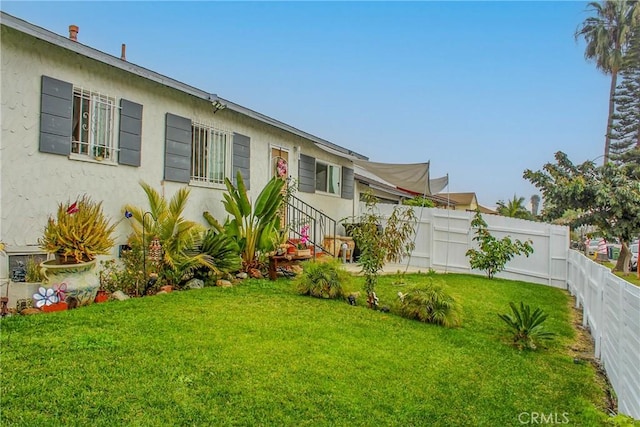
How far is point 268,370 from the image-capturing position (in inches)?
152

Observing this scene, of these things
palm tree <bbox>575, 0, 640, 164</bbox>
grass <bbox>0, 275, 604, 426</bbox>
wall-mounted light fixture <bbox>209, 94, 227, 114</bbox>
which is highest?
palm tree <bbox>575, 0, 640, 164</bbox>

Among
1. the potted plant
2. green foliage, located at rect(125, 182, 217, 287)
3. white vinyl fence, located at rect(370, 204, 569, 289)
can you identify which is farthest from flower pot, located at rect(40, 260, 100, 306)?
white vinyl fence, located at rect(370, 204, 569, 289)

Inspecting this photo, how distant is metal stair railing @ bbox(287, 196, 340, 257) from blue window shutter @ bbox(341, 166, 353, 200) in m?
1.94

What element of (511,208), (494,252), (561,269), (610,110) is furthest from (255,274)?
(610,110)

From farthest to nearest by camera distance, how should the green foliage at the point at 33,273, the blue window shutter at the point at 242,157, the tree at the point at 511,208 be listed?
the tree at the point at 511,208 → the blue window shutter at the point at 242,157 → the green foliage at the point at 33,273

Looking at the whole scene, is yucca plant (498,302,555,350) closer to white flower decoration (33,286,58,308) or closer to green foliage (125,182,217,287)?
green foliage (125,182,217,287)

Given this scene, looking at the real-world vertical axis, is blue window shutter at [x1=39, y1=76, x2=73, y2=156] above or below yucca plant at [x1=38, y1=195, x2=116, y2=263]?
above

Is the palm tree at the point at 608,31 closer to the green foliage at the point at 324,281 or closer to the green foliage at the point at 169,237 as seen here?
the green foliage at the point at 324,281

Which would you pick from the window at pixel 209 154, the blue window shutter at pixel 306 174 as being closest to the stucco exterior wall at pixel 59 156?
the window at pixel 209 154

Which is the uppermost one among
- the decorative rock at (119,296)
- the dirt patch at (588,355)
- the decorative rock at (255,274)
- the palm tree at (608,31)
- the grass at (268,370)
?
the palm tree at (608,31)

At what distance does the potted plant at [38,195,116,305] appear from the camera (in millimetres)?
5691

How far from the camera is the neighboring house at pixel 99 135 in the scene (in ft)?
18.9

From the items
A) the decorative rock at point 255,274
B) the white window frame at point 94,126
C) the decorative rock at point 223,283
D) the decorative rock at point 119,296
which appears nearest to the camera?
the decorative rock at point 119,296

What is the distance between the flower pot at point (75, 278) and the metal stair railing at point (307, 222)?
19.1 ft
